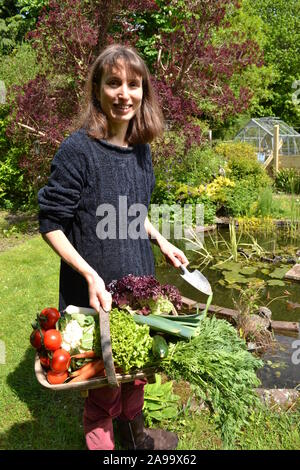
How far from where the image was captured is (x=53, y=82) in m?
6.70

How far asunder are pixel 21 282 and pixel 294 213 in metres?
4.44

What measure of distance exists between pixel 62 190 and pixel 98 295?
1.50ft

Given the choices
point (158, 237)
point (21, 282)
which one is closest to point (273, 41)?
point (21, 282)

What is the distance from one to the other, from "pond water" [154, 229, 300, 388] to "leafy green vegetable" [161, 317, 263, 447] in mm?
1395

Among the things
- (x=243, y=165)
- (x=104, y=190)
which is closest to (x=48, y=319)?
(x=104, y=190)

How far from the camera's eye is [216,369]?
1.65 meters

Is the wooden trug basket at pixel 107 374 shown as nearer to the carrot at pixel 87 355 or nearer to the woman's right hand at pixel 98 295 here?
the woman's right hand at pixel 98 295

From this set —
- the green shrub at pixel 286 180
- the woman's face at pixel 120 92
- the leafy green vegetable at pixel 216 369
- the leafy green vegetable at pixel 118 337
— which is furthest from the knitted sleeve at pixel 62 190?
the green shrub at pixel 286 180

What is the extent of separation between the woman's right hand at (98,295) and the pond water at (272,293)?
1932mm

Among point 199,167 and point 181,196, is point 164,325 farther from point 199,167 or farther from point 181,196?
point 199,167

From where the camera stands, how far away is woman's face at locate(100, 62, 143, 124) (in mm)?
1783

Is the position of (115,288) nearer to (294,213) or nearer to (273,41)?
(294,213)

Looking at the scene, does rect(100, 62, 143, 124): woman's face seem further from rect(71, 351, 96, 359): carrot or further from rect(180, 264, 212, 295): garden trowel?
rect(71, 351, 96, 359): carrot

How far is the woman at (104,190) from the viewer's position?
174cm
